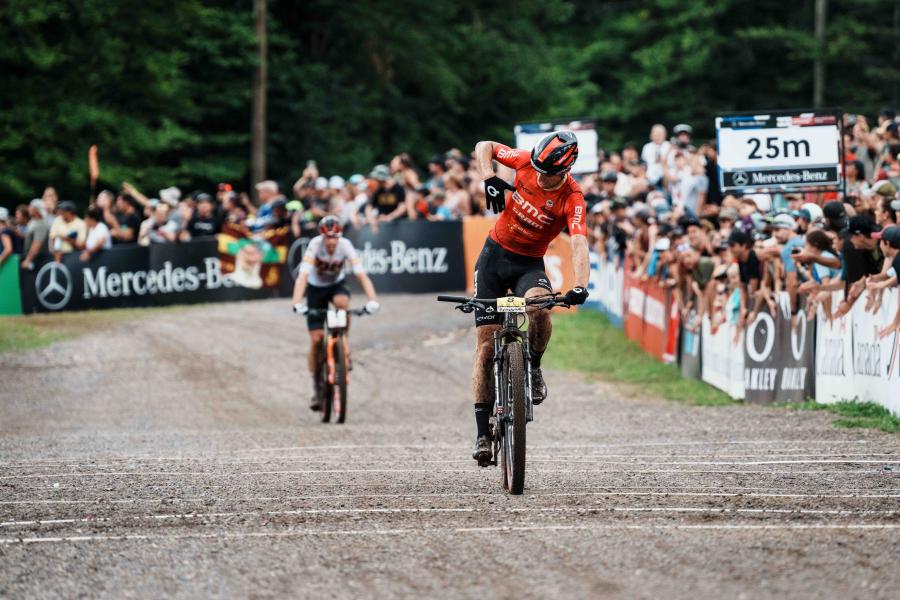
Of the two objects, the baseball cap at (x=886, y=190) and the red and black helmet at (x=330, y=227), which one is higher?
the baseball cap at (x=886, y=190)

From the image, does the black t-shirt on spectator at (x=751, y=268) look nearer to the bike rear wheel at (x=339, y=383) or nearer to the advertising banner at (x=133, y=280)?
the bike rear wheel at (x=339, y=383)

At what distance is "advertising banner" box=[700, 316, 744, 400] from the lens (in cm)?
1717

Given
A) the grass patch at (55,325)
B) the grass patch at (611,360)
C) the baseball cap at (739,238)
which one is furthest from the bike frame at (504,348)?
the grass patch at (55,325)

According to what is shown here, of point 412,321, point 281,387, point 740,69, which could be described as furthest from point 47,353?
point 740,69

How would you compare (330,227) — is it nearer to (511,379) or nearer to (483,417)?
(483,417)


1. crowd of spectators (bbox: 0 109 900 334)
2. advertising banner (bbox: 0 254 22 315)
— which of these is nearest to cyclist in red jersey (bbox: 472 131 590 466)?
crowd of spectators (bbox: 0 109 900 334)

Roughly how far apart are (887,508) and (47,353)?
58.0 ft

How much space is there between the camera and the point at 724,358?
58.6ft

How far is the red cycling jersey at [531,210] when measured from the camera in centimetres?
1009

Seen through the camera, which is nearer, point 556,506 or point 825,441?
point 556,506

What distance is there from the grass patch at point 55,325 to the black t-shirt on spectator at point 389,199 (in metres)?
4.11

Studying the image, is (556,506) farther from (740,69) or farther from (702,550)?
(740,69)

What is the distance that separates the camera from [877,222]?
A: 575 inches

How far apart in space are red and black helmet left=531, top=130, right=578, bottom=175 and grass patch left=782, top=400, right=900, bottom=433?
4.97 meters
